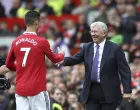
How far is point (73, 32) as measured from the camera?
67.2ft

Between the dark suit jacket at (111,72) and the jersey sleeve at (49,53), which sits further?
the dark suit jacket at (111,72)

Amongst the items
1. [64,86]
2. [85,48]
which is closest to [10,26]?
[64,86]

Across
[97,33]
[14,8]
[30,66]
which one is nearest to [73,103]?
[97,33]

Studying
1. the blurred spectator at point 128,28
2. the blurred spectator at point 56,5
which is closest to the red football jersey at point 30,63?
the blurred spectator at point 128,28

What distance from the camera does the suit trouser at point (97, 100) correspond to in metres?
11.8

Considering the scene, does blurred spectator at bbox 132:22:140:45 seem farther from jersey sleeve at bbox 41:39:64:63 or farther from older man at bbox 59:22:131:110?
jersey sleeve at bbox 41:39:64:63

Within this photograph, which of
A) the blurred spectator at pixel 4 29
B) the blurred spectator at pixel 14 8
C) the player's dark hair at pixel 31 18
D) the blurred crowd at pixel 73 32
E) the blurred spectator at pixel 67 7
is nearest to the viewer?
the player's dark hair at pixel 31 18

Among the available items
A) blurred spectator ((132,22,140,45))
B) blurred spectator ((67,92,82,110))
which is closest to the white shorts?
blurred spectator ((67,92,82,110))

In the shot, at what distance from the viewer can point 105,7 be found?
67.8ft

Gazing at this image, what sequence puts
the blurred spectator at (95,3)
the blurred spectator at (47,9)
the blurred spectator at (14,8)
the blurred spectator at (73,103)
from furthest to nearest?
the blurred spectator at (14,8)
the blurred spectator at (95,3)
the blurred spectator at (47,9)
the blurred spectator at (73,103)

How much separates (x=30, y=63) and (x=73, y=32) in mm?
9857

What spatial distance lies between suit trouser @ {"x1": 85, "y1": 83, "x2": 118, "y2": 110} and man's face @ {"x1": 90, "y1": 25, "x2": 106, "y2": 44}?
778 mm

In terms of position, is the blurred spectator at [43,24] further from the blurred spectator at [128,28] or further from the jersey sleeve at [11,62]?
the jersey sleeve at [11,62]

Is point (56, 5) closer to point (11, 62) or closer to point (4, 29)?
point (4, 29)
